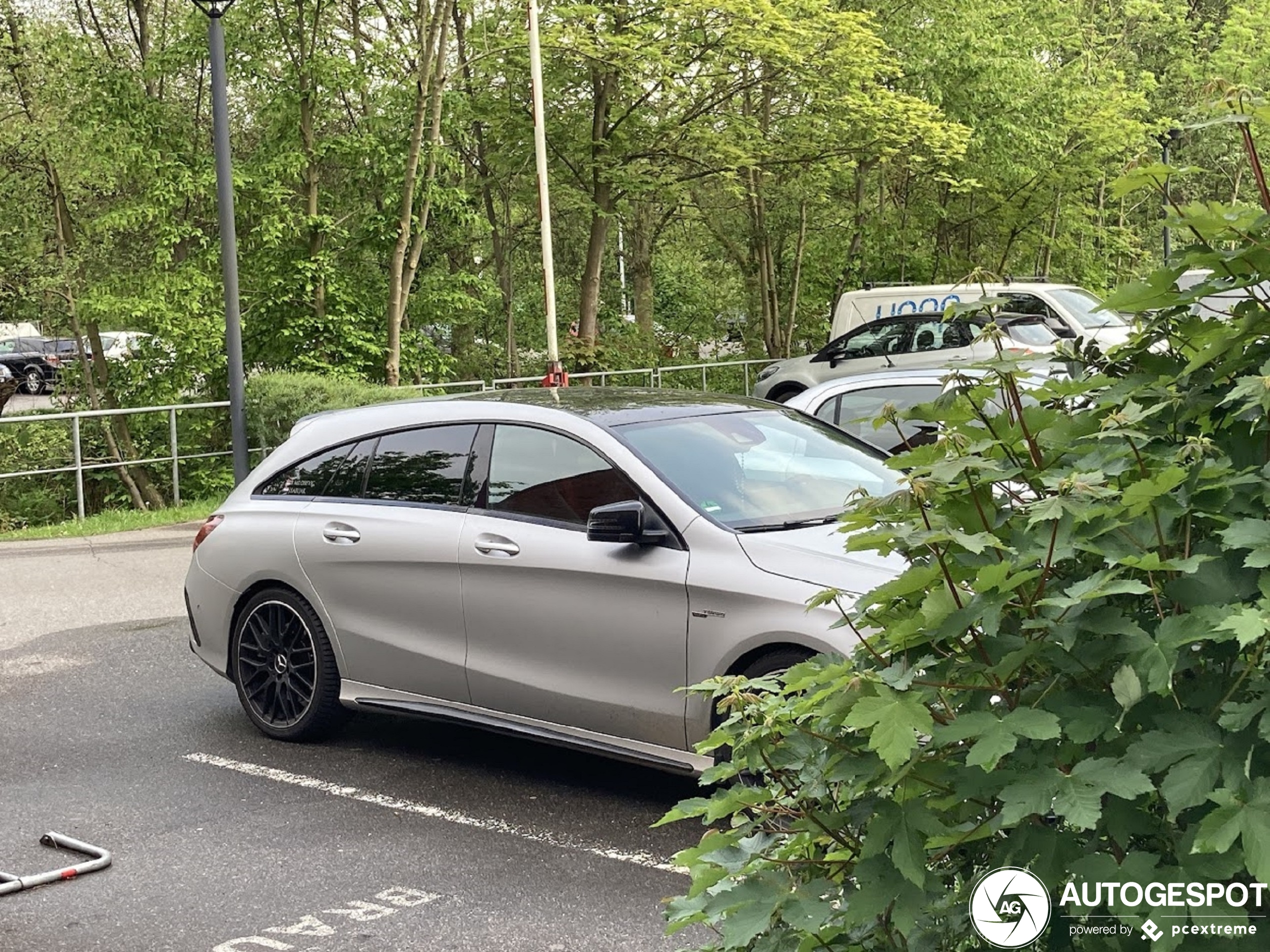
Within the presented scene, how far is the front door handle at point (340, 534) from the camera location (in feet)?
22.7

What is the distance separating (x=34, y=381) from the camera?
39938 millimetres

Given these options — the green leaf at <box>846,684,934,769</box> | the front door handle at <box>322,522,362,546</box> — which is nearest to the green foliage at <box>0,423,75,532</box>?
the front door handle at <box>322,522,362,546</box>

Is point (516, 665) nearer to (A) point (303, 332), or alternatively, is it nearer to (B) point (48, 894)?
(B) point (48, 894)

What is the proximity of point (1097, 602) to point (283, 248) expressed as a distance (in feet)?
68.5

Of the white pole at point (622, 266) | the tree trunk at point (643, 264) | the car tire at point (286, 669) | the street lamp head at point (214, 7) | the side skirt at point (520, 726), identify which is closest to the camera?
the side skirt at point (520, 726)

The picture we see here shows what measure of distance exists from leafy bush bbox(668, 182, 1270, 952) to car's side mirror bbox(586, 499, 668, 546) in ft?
11.2

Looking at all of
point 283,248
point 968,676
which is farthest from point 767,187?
point 968,676

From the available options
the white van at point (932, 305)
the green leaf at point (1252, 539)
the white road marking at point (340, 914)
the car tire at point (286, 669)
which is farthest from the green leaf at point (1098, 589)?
the white van at point (932, 305)

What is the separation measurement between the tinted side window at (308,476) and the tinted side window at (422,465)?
0.84ft

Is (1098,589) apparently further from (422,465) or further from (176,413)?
(176,413)

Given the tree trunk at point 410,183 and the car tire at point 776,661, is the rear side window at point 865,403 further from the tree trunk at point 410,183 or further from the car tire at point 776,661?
the tree trunk at point 410,183

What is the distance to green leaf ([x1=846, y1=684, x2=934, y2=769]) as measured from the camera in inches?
80.0

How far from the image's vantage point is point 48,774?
690 centimetres

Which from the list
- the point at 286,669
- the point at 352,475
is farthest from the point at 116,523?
the point at 352,475
